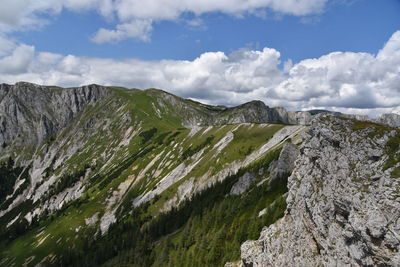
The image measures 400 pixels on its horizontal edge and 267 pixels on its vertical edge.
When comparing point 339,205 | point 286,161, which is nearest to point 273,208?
point 286,161

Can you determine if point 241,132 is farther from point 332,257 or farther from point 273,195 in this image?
point 332,257

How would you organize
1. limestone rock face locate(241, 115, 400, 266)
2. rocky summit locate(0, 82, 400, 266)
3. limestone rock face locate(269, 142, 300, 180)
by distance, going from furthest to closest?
1. limestone rock face locate(269, 142, 300, 180)
2. rocky summit locate(0, 82, 400, 266)
3. limestone rock face locate(241, 115, 400, 266)

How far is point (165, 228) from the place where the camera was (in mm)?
158875

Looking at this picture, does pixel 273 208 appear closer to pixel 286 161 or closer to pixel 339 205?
pixel 286 161

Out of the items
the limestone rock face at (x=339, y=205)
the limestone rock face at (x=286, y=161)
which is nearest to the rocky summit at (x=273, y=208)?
the limestone rock face at (x=339, y=205)

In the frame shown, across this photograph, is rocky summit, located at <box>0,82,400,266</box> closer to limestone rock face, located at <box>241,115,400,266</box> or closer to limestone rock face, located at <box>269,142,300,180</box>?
limestone rock face, located at <box>241,115,400,266</box>

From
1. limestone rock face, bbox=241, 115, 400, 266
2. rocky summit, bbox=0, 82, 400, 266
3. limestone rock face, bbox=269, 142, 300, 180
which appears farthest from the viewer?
limestone rock face, bbox=269, 142, 300, 180

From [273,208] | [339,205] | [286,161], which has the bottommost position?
[273,208]

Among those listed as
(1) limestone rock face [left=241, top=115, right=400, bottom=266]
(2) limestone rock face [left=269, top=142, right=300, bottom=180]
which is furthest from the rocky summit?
(2) limestone rock face [left=269, top=142, right=300, bottom=180]

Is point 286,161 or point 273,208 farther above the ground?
point 286,161

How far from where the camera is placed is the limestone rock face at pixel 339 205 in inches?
1588

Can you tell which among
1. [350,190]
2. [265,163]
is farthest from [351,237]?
[265,163]

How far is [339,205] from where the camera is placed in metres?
47.7

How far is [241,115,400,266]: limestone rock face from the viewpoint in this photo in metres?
40.3
